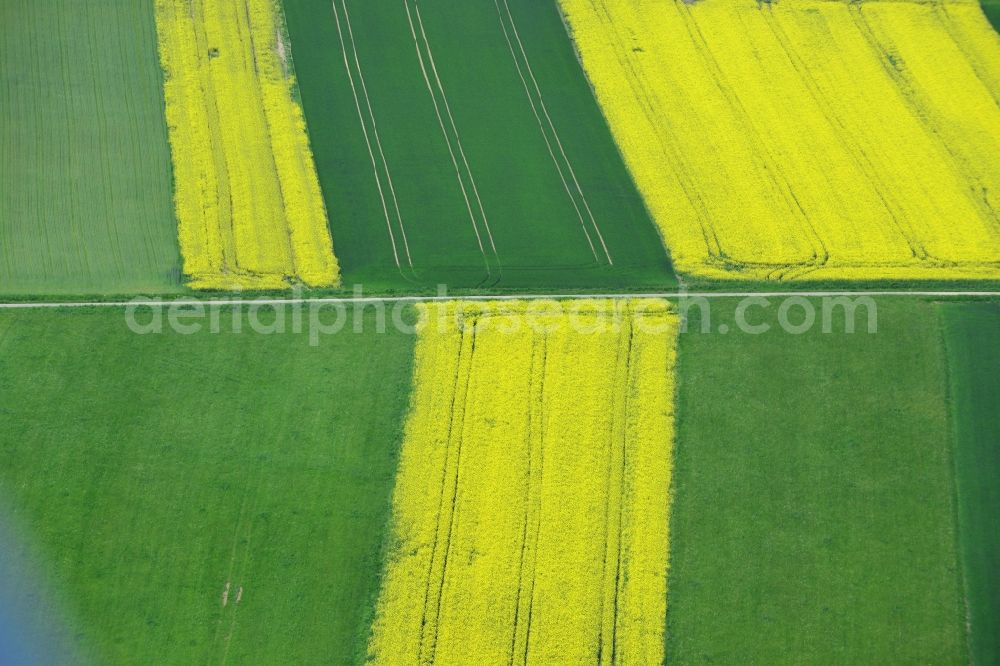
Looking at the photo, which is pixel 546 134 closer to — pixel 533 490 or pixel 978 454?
pixel 533 490

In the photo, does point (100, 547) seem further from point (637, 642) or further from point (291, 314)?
point (637, 642)

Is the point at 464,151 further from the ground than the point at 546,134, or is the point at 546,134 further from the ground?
the point at 546,134

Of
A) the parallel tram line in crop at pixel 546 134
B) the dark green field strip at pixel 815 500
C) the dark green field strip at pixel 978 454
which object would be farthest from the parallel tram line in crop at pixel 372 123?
the dark green field strip at pixel 978 454

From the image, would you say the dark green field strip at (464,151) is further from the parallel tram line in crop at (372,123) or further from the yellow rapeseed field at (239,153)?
the yellow rapeseed field at (239,153)

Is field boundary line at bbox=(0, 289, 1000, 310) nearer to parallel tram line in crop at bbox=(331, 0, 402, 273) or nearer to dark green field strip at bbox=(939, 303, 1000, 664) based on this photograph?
dark green field strip at bbox=(939, 303, 1000, 664)

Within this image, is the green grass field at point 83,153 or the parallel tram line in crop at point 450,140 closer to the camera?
the green grass field at point 83,153

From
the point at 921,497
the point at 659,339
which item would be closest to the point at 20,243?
the point at 659,339

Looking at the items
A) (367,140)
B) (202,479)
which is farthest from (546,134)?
(202,479)
